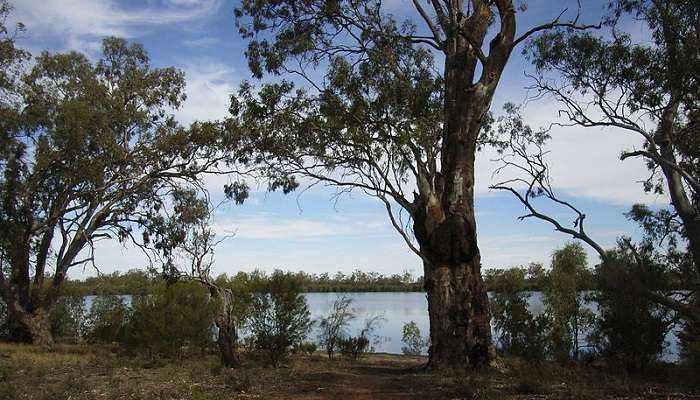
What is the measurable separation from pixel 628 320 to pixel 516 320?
2.51 metres

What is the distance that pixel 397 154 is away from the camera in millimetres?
14102

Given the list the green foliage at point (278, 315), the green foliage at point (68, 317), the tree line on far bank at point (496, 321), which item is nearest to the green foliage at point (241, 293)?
the tree line on far bank at point (496, 321)

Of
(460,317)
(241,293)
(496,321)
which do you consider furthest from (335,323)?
(460,317)

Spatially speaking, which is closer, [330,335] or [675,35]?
[675,35]

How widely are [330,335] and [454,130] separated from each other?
724 centimetres

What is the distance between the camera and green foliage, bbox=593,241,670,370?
1073cm

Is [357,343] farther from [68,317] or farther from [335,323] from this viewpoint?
[68,317]

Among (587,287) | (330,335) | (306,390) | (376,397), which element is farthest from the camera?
(330,335)

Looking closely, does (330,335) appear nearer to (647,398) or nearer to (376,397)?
(376,397)

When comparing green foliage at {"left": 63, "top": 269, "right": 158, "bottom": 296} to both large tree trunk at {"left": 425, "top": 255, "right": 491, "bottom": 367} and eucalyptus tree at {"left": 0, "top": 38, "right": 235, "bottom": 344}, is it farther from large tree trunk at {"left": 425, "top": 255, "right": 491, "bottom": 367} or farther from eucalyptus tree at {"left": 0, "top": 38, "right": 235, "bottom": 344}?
large tree trunk at {"left": 425, "top": 255, "right": 491, "bottom": 367}

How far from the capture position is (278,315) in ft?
42.7

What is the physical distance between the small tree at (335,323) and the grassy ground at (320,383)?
11.5 feet

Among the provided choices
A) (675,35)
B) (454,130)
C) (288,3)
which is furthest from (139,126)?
(675,35)

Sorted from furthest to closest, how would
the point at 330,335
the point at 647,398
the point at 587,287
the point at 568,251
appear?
the point at 568,251
the point at 330,335
the point at 587,287
the point at 647,398
